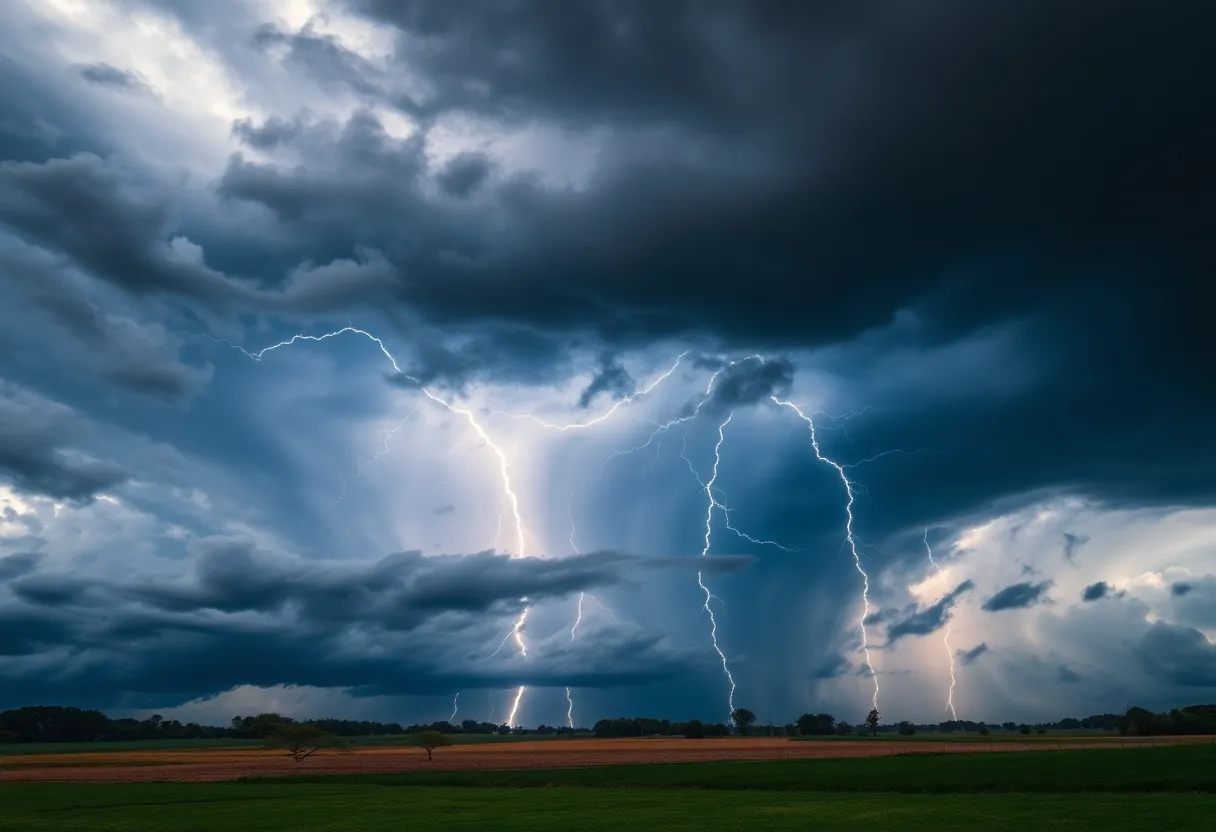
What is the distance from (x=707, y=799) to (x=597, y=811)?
34.7 ft

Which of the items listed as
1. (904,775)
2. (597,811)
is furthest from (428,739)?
(597,811)

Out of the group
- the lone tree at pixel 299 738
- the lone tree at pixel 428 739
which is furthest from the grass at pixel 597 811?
the lone tree at pixel 428 739

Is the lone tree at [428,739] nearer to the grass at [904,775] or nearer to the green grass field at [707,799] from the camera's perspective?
the grass at [904,775]

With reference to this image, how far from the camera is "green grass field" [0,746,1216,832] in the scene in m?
38.1

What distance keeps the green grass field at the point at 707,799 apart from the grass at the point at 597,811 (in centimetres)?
12

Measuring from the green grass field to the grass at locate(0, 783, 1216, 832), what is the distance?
12 centimetres

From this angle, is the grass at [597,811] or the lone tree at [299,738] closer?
the grass at [597,811]

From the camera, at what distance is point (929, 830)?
109 ft

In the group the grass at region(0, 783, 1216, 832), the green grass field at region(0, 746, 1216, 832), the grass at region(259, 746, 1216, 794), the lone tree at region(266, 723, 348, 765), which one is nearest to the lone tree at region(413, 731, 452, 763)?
the lone tree at region(266, 723, 348, 765)

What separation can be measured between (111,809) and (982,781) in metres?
59.1

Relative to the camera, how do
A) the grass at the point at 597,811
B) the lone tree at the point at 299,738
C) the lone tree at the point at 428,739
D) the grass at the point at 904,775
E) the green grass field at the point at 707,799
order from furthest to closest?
the lone tree at the point at 428,739 → the lone tree at the point at 299,738 → the grass at the point at 904,775 → the green grass field at the point at 707,799 → the grass at the point at 597,811

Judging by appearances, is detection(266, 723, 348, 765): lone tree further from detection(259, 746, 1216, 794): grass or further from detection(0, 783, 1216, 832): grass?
detection(0, 783, 1216, 832): grass

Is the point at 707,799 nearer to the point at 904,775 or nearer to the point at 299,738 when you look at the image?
the point at 904,775

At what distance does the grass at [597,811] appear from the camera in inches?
1428
